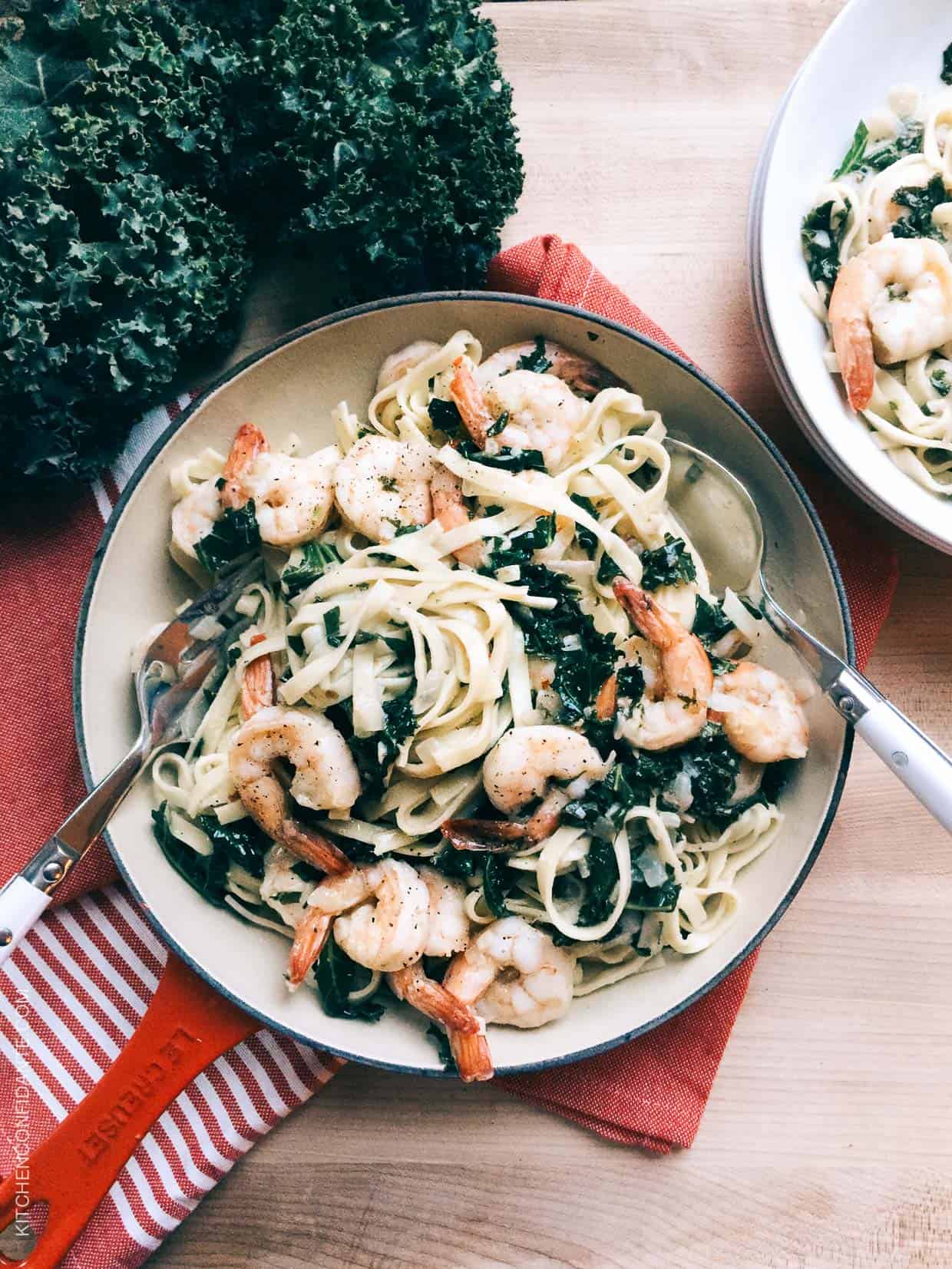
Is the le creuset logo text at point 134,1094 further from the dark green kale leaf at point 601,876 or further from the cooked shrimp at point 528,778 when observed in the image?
the dark green kale leaf at point 601,876

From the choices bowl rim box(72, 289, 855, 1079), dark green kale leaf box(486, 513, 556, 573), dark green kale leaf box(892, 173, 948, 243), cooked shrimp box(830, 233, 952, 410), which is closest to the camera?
bowl rim box(72, 289, 855, 1079)

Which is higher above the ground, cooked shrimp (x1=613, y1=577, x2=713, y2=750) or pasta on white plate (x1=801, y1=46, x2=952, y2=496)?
pasta on white plate (x1=801, y1=46, x2=952, y2=496)

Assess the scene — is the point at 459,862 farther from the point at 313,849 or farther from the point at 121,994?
the point at 121,994

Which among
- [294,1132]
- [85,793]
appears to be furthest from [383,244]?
[294,1132]

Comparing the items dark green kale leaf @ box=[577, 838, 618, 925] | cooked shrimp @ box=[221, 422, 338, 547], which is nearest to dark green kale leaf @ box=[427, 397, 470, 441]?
cooked shrimp @ box=[221, 422, 338, 547]

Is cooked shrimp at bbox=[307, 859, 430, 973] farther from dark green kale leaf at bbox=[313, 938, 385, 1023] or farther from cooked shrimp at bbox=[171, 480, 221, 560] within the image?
cooked shrimp at bbox=[171, 480, 221, 560]

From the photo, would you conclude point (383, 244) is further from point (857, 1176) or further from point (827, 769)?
point (857, 1176)

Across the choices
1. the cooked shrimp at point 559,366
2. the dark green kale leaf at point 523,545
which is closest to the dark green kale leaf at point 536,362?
the cooked shrimp at point 559,366

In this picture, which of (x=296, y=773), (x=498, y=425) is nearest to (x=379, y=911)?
(x=296, y=773)
